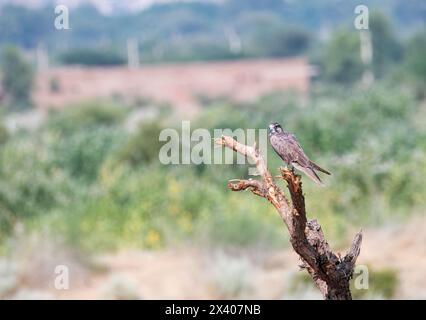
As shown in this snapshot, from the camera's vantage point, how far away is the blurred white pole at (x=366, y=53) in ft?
192

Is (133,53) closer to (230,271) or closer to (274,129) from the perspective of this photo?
(230,271)

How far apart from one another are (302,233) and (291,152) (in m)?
0.82

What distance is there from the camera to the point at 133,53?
3199 inches

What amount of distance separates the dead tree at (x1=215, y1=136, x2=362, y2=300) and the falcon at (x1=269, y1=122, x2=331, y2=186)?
386mm

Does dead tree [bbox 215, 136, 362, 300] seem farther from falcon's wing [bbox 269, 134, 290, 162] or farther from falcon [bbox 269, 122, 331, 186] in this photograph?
falcon's wing [bbox 269, 134, 290, 162]

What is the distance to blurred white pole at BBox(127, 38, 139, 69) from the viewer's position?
7533 centimetres

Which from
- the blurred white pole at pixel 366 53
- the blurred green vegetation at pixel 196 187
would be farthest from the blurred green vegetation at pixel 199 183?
the blurred white pole at pixel 366 53

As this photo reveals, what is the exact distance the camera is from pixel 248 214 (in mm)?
17922

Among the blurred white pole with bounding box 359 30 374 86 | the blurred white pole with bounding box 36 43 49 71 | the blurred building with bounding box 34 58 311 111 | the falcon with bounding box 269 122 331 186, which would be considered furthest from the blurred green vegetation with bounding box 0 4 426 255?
the blurred white pole with bounding box 36 43 49 71

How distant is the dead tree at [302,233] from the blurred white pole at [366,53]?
5210 centimetres
